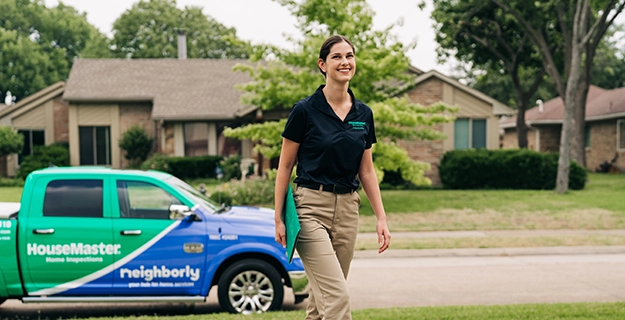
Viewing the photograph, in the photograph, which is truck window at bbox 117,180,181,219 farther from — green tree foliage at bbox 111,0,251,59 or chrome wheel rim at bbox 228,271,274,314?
green tree foliage at bbox 111,0,251,59

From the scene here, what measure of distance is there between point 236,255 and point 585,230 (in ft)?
33.7

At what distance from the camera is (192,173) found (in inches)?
1054

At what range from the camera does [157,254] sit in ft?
22.5

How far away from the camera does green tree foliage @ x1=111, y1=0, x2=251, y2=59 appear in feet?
172

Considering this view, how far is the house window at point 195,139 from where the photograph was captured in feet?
91.7

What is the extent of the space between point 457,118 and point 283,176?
73.3 ft

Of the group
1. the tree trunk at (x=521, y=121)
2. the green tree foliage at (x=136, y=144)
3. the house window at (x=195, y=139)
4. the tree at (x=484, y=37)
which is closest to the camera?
the house window at (x=195, y=139)

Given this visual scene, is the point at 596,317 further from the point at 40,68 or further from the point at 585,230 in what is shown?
the point at 40,68

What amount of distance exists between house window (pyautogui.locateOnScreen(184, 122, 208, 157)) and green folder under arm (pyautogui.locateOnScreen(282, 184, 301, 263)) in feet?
80.6

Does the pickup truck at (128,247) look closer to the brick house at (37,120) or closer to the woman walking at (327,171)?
the woman walking at (327,171)

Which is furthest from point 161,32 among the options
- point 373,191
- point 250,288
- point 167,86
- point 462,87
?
point 373,191

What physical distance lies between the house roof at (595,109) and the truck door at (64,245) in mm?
30898

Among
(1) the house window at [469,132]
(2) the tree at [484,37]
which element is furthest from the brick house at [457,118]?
(2) the tree at [484,37]

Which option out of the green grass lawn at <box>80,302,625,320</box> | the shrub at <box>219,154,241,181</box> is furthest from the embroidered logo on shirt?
the shrub at <box>219,154,241,181</box>
